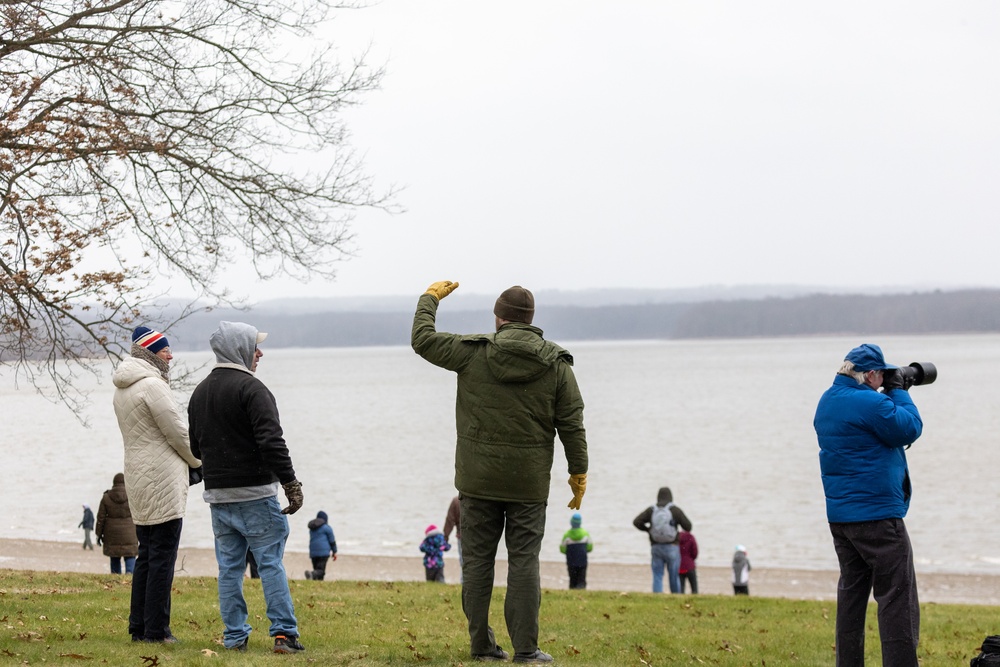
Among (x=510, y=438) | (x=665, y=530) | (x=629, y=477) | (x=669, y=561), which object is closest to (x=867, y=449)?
(x=510, y=438)

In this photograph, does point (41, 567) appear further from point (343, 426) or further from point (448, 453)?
point (343, 426)

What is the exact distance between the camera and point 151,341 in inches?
255

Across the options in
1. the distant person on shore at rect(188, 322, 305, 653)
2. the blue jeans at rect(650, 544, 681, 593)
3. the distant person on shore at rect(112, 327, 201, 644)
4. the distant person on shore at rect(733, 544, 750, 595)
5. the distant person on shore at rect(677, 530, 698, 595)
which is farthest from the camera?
the distant person on shore at rect(733, 544, 750, 595)

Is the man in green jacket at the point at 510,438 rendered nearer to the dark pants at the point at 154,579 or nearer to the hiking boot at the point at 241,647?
the hiking boot at the point at 241,647

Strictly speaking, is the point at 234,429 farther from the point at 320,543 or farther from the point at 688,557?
the point at 688,557

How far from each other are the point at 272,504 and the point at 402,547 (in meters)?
22.7

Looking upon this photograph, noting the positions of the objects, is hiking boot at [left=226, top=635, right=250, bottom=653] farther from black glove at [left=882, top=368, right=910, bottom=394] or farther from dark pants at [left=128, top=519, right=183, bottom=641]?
black glove at [left=882, top=368, right=910, bottom=394]

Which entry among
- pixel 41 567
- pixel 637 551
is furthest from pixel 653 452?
pixel 41 567

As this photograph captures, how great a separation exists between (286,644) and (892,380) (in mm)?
3748

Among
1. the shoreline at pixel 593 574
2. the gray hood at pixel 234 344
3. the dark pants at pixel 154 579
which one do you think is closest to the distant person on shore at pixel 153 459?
the dark pants at pixel 154 579

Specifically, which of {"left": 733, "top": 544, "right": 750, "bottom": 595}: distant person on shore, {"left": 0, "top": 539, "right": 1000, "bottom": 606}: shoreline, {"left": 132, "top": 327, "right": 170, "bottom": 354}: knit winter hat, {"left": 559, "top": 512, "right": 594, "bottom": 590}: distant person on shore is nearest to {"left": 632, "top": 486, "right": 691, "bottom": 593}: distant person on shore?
{"left": 559, "top": 512, "right": 594, "bottom": 590}: distant person on shore

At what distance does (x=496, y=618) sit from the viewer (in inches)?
354

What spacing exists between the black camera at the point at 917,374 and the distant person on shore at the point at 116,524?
35.2ft

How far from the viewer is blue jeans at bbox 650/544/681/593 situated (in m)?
15.8
